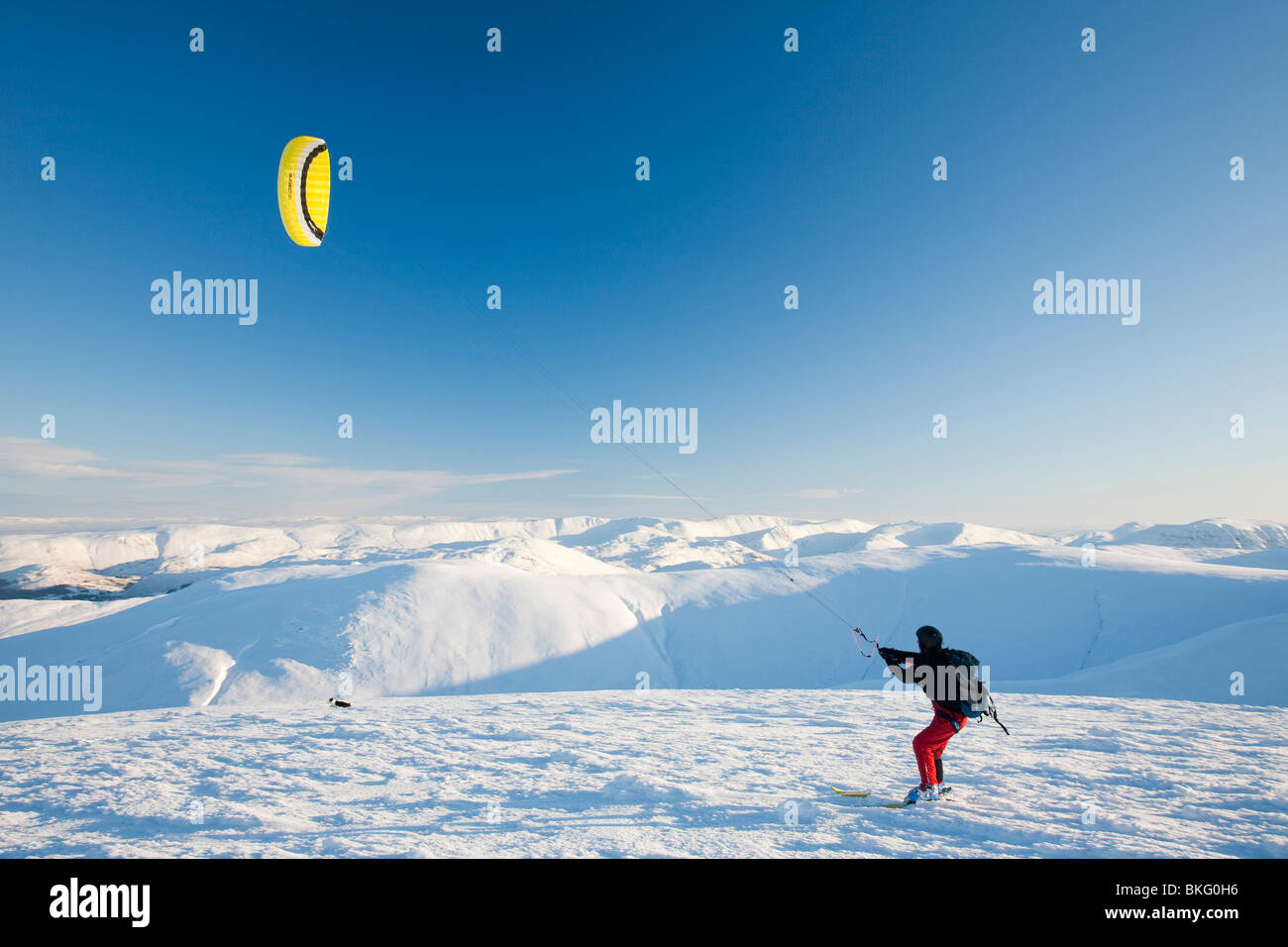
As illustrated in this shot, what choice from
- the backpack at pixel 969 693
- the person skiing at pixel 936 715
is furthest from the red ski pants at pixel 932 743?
the backpack at pixel 969 693

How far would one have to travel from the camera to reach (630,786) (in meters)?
6.52

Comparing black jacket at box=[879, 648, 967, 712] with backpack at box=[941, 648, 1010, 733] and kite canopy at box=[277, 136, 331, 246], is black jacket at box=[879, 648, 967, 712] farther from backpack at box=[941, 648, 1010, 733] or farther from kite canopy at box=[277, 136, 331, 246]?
kite canopy at box=[277, 136, 331, 246]

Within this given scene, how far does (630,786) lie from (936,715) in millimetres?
3907

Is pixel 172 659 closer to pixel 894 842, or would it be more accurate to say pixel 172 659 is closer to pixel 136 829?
pixel 136 829

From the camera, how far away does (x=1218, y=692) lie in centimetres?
1398

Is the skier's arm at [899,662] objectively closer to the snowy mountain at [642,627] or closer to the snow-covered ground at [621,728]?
the snow-covered ground at [621,728]

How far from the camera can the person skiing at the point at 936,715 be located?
19.0 ft

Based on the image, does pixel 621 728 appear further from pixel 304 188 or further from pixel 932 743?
pixel 304 188

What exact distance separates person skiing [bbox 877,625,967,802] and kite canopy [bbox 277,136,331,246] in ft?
53.2

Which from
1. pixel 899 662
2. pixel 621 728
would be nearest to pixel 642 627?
pixel 621 728

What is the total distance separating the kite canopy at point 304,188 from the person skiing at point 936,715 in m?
16.2

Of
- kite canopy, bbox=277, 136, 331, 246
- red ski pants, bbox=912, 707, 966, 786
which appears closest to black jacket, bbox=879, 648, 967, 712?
red ski pants, bbox=912, 707, 966, 786
